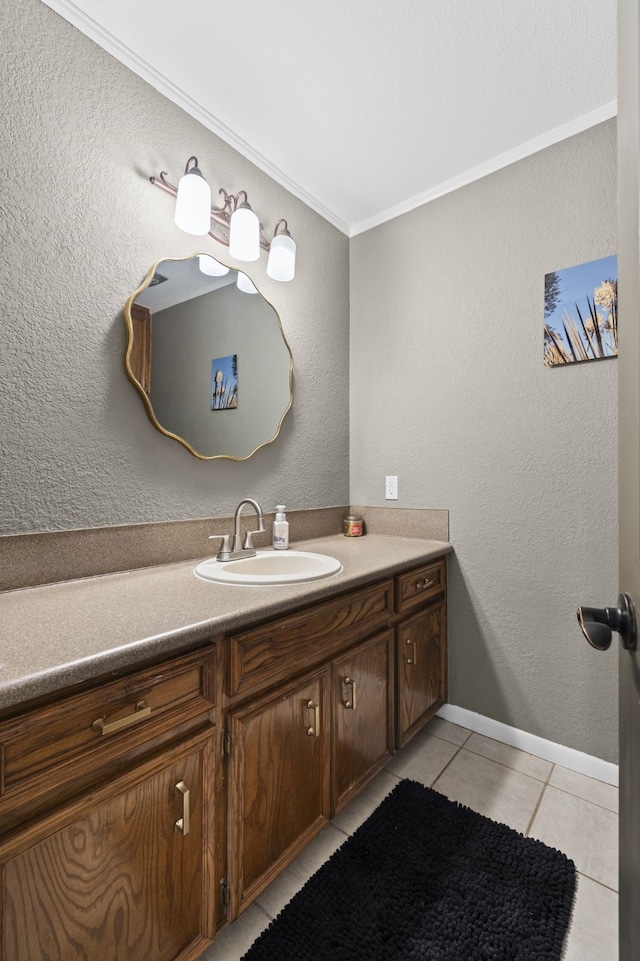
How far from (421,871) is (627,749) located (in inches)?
37.0

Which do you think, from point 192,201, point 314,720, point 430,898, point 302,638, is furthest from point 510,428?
point 430,898

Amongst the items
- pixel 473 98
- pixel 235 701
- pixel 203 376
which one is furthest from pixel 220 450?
pixel 473 98

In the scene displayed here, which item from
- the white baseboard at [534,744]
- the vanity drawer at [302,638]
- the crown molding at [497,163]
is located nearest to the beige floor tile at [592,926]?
the white baseboard at [534,744]

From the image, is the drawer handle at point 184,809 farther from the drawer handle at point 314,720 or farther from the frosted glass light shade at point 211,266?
the frosted glass light shade at point 211,266

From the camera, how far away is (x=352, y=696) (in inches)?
53.4

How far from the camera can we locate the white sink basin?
122 centimetres

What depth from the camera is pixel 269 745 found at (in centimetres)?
107

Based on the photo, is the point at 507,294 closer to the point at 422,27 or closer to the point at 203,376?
the point at 422,27

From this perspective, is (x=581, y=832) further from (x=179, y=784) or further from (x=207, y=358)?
(x=207, y=358)

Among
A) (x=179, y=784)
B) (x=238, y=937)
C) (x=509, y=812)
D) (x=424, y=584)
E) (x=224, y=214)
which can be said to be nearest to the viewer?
(x=179, y=784)

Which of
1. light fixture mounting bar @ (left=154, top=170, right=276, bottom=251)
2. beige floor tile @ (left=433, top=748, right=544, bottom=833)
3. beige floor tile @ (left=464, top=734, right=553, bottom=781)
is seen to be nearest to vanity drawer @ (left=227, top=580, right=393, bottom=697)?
beige floor tile @ (left=433, top=748, right=544, bottom=833)

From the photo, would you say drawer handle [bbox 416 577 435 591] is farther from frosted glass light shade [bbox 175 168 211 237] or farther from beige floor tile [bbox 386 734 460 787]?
frosted glass light shade [bbox 175 168 211 237]

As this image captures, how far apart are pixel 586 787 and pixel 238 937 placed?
4.12 feet

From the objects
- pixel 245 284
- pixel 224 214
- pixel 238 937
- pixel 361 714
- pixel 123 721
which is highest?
pixel 224 214
